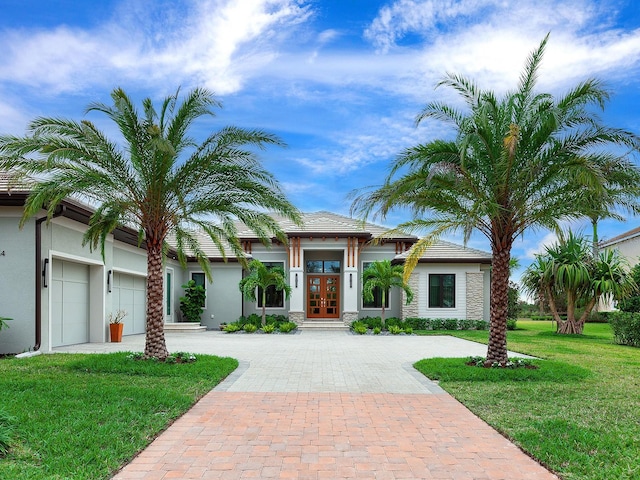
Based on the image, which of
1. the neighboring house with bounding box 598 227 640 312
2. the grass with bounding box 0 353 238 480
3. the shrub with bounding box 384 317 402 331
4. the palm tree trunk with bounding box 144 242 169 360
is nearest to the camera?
the grass with bounding box 0 353 238 480

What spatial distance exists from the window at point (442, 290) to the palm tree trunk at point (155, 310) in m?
17.0

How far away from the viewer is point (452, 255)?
2695 cm

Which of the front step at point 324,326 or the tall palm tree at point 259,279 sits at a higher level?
the tall palm tree at point 259,279

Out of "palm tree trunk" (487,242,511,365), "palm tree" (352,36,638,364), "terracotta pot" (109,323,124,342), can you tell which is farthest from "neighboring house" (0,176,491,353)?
"palm tree trunk" (487,242,511,365)

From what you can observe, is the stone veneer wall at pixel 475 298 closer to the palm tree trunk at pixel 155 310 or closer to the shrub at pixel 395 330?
the shrub at pixel 395 330

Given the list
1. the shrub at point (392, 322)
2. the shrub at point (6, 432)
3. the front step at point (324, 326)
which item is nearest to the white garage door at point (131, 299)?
the front step at point (324, 326)

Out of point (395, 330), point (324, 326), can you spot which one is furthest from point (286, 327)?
point (395, 330)

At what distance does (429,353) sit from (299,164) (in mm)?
6775

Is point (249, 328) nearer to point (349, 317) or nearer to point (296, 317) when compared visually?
point (296, 317)

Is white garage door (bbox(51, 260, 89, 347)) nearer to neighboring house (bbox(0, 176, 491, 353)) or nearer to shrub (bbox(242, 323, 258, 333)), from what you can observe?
neighboring house (bbox(0, 176, 491, 353))

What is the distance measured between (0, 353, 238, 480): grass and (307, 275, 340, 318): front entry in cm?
1549

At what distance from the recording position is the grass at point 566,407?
5.63 m

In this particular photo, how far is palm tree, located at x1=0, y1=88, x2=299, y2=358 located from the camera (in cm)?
1143

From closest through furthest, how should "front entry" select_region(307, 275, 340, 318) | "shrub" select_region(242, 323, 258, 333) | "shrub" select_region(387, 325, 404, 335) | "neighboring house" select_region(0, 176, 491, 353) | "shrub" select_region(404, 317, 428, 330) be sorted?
"neighboring house" select_region(0, 176, 491, 353) < "shrub" select_region(387, 325, 404, 335) < "shrub" select_region(242, 323, 258, 333) < "shrub" select_region(404, 317, 428, 330) < "front entry" select_region(307, 275, 340, 318)
